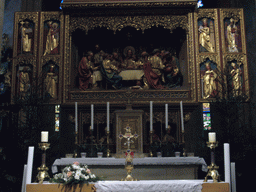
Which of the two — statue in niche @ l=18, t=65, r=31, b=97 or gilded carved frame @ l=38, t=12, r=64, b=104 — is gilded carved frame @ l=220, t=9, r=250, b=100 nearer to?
gilded carved frame @ l=38, t=12, r=64, b=104

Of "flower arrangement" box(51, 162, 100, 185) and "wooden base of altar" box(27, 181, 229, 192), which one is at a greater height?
"flower arrangement" box(51, 162, 100, 185)

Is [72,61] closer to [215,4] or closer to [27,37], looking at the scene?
[27,37]

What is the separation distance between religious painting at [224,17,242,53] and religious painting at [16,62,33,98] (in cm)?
590

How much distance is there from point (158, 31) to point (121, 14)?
5.24 ft

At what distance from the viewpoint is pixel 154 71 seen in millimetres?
11227

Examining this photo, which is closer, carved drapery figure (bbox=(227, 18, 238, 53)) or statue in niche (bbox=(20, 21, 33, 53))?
carved drapery figure (bbox=(227, 18, 238, 53))

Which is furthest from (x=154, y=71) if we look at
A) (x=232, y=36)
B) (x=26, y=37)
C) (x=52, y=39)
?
(x=26, y=37)

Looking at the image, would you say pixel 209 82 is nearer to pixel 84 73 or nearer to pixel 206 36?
pixel 206 36

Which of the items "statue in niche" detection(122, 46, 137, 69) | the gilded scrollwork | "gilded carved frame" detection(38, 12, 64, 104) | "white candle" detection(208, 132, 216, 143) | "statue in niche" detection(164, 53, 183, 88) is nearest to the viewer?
"white candle" detection(208, 132, 216, 143)

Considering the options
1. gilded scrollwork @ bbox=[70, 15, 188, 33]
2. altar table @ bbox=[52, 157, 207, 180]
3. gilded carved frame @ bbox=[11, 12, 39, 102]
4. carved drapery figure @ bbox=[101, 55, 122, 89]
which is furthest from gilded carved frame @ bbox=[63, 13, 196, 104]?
altar table @ bbox=[52, 157, 207, 180]

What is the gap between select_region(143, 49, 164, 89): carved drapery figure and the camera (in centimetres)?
1106

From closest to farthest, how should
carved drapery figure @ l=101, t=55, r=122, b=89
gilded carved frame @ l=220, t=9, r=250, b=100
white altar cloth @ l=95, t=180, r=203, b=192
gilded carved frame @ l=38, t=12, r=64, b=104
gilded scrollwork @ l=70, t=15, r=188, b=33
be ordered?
white altar cloth @ l=95, t=180, r=203, b=192 → gilded carved frame @ l=220, t=9, r=250, b=100 → gilded carved frame @ l=38, t=12, r=64, b=104 → gilded scrollwork @ l=70, t=15, r=188, b=33 → carved drapery figure @ l=101, t=55, r=122, b=89

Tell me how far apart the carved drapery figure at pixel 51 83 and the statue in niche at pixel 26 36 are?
968 mm

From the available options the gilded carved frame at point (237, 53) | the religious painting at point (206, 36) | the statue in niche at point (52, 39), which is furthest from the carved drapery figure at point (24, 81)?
the gilded carved frame at point (237, 53)
